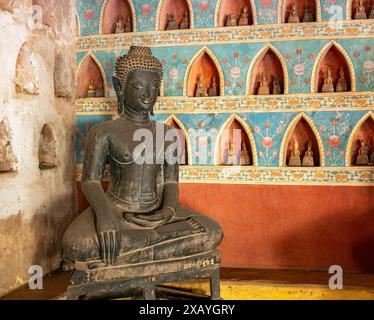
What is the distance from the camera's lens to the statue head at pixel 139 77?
4.21 metres

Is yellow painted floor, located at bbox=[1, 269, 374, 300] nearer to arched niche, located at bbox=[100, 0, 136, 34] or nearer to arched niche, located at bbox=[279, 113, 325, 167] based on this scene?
arched niche, located at bbox=[279, 113, 325, 167]

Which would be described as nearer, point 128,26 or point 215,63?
point 215,63

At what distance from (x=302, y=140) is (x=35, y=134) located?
8.58 ft

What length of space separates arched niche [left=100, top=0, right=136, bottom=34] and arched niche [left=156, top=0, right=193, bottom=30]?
0.32 m

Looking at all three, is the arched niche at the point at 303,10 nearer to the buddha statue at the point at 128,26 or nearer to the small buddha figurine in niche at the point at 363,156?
the small buddha figurine in niche at the point at 363,156

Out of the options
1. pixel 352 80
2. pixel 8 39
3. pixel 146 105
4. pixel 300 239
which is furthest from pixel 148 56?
pixel 300 239

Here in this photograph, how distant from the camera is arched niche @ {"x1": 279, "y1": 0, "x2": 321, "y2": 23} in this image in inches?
195

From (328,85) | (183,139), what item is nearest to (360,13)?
(328,85)

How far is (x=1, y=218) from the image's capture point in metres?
4.10

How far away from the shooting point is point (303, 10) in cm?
515

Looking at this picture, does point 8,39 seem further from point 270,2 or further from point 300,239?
point 300,239

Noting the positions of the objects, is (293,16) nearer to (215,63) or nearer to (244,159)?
(215,63)

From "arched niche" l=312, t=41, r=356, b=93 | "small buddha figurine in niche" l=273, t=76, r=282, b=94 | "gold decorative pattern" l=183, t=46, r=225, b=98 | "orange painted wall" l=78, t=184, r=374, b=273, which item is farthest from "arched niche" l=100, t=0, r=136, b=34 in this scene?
"arched niche" l=312, t=41, r=356, b=93

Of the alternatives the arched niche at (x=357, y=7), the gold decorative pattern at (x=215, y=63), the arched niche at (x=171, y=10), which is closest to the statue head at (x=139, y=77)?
the gold decorative pattern at (x=215, y=63)
